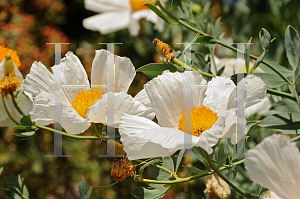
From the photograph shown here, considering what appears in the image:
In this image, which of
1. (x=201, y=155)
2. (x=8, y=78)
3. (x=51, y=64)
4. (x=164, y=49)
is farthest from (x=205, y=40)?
(x=51, y=64)

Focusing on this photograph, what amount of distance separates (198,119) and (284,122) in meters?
0.21

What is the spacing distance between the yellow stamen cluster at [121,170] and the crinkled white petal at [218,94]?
147mm

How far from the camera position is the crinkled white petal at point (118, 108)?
429 millimetres

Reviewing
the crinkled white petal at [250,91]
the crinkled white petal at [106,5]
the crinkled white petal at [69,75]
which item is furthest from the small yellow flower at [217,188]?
the crinkled white petal at [106,5]

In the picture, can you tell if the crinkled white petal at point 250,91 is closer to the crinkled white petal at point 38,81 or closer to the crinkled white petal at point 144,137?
the crinkled white petal at point 144,137

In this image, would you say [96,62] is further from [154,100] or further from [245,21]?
[245,21]

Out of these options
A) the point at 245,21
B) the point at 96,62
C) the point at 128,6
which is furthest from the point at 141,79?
the point at 96,62

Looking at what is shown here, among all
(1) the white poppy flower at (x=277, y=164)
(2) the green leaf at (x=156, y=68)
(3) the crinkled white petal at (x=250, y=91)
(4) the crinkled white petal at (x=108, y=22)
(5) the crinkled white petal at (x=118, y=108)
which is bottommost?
(1) the white poppy flower at (x=277, y=164)

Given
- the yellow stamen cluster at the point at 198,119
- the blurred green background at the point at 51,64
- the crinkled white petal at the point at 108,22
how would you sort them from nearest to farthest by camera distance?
the yellow stamen cluster at the point at 198,119 → the crinkled white petal at the point at 108,22 → the blurred green background at the point at 51,64

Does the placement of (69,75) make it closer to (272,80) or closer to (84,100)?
(84,100)

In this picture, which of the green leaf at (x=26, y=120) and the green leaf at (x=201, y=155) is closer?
the green leaf at (x=201, y=155)

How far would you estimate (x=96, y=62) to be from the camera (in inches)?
21.4

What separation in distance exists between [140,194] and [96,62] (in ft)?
0.78

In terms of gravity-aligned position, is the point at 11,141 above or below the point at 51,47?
below
